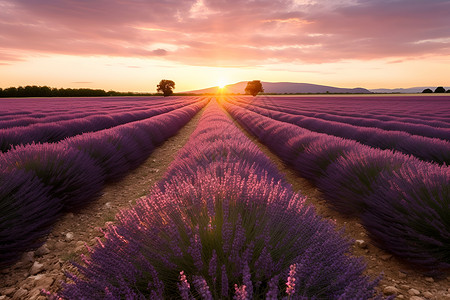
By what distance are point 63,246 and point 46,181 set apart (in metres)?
0.98

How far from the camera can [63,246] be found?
2.77 meters

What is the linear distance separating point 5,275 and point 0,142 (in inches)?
173

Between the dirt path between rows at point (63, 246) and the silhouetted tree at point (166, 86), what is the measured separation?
255 feet

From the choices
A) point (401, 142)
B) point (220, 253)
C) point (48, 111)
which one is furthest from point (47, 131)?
point (48, 111)

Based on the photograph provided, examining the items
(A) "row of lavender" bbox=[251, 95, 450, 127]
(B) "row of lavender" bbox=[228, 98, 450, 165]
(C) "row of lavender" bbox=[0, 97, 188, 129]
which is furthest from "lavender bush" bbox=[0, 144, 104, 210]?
(A) "row of lavender" bbox=[251, 95, 450, 127]

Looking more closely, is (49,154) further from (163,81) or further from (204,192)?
(163,81)

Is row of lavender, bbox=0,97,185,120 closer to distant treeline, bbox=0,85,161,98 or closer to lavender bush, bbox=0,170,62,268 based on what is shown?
lavender bush, bbox=0,170,62,268

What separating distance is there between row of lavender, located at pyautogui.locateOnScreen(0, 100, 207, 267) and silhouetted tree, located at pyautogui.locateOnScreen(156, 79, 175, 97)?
76.6 metres

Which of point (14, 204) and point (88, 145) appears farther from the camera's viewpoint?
point (88, 145)

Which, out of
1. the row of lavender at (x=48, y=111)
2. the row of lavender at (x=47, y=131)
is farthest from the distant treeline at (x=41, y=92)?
the row of lavender at (x=47, y=131)

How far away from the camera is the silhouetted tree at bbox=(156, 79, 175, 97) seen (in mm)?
79250

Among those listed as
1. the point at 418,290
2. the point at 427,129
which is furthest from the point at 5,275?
the point at 427,129

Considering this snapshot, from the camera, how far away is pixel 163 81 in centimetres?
7988

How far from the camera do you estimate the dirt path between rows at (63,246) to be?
2.13m
